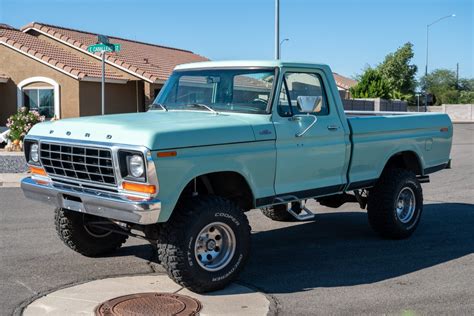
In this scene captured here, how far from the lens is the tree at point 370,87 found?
46938 mm

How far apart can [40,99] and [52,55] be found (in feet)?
6.48

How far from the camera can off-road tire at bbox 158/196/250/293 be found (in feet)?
17.7

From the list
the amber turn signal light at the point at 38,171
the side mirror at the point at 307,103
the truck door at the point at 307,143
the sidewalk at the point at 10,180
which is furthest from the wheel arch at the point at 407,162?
the sidewalk at the point at 10,180

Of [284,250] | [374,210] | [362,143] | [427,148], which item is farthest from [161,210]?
[427,148]

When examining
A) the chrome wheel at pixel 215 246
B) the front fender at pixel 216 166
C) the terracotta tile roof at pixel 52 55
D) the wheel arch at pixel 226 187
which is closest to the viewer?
the front fender at pixel 216 166

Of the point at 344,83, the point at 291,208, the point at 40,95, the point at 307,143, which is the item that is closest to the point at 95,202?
the point at 307,143

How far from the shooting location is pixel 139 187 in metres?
5.22

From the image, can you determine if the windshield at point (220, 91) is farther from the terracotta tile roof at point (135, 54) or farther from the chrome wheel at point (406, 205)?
the terracotta tile roof at point (135, 54)

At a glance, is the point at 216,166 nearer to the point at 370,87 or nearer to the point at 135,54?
the point at 135,54

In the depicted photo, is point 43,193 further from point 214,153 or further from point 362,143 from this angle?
point 362,143

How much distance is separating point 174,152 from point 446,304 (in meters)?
2.71

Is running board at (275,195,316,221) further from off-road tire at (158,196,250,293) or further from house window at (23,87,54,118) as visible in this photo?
house window at (23,87,54,118)

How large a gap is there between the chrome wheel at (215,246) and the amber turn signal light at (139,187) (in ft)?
2.24

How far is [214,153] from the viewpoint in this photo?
18.2 ft
